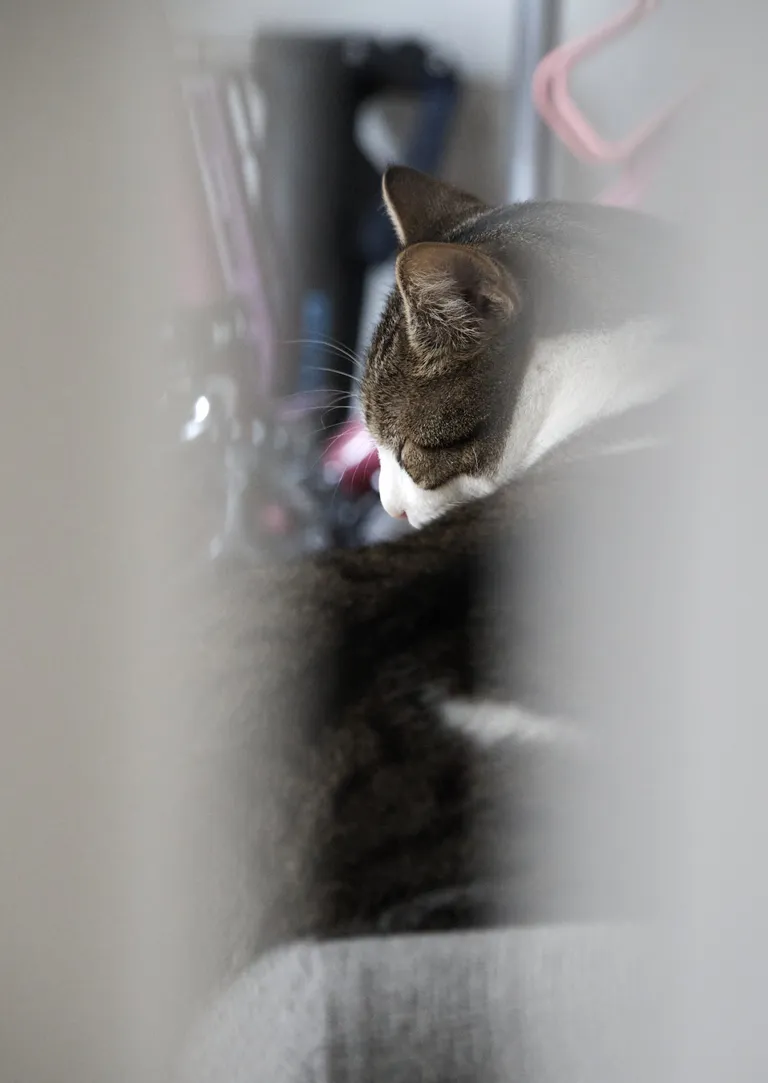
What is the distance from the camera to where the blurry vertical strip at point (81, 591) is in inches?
16.0

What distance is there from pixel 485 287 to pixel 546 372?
77mm

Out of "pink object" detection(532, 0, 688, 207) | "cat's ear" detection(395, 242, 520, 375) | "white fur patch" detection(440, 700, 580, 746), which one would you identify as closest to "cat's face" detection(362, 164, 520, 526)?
"cat's ear" detection(395, 242, 520, 375)

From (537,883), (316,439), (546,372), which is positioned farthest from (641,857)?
(316,439)

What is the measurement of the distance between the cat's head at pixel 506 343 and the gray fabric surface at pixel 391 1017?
1.06 feet

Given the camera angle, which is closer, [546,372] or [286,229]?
[546,372]

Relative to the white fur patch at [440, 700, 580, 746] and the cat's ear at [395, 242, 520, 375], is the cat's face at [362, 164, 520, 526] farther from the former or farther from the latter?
the white fur patch at [440, 700, 580, 746]

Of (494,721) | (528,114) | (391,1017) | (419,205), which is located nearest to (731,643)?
(494,721)

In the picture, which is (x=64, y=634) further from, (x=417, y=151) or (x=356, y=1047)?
(x=417, y=151)

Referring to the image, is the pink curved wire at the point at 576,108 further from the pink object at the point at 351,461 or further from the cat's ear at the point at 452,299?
the pink object at the point at 351,461

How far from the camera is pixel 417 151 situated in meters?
1.29

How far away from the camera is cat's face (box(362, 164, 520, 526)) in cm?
65

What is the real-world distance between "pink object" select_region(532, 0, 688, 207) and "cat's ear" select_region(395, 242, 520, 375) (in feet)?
0.76

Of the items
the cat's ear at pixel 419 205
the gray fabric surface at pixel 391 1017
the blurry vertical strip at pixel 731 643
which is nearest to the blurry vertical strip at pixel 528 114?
the cat's ear at pixel 419 205

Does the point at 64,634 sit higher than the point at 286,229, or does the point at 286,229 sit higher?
the point at 64,634
